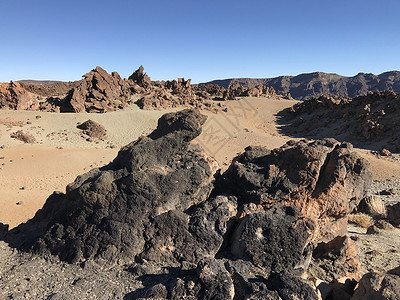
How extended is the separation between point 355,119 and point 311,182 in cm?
2882

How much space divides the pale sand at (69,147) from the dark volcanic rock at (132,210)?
6.13 meters

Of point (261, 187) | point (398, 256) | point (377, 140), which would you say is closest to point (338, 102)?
point (377, 140)

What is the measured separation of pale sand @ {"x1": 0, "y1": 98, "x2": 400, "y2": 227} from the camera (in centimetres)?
1323

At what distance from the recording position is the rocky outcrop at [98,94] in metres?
30.5

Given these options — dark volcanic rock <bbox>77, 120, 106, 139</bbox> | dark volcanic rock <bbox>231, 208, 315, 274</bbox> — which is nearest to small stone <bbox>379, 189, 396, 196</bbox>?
dark volcanic rock <bbox>231, 208, 315, 274</bbox>

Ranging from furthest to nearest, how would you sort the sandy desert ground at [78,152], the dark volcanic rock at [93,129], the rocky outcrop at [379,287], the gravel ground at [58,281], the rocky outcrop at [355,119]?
the dark volcanic rock at [93,129]
the rocky outcrop at [355,119]
the sandy desert ground at [78,152]
the gravel ground at [58,281]
the rocky outcrop at [379,287]

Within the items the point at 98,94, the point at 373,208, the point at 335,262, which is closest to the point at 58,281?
the point at 335,262

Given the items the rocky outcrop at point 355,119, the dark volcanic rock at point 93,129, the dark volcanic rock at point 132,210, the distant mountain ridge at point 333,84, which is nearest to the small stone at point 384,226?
the dark volcanic rock at point 132,210

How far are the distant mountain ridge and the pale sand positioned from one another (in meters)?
80.1

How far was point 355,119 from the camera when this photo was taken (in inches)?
1169

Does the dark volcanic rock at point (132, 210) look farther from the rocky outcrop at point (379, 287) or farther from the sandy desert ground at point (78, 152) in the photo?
the sandy desert ground at point (78, 152)

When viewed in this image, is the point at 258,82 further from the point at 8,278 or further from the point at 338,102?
the point at 8,278

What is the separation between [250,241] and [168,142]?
3.05 m

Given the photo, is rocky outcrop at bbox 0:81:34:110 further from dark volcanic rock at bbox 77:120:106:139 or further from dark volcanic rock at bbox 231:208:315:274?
dark volcanic rock at bbox 231:208:315:274
